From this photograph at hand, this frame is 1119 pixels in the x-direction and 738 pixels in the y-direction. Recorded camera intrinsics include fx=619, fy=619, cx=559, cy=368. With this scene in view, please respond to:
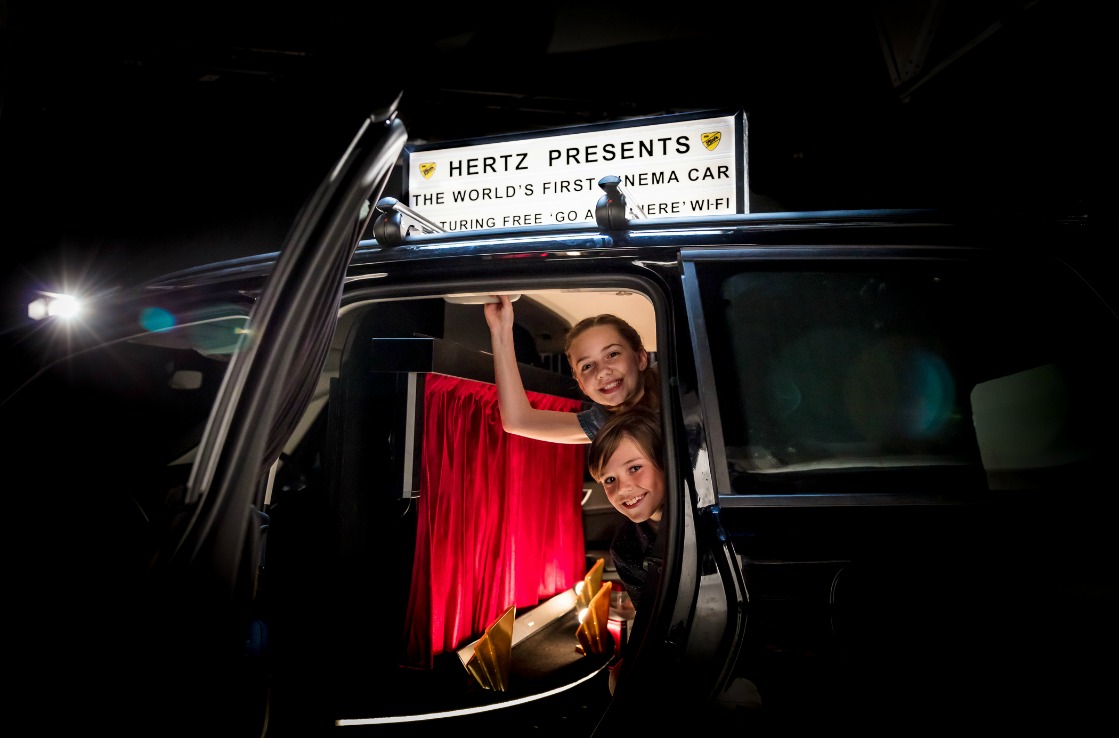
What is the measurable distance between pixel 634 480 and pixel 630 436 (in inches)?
4.8

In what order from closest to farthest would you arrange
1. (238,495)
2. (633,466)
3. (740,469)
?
(238,495)
(740,469)
(633,466)

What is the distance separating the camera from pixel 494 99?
4.99 metres

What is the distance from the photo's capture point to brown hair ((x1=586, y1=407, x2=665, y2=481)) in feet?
5.53

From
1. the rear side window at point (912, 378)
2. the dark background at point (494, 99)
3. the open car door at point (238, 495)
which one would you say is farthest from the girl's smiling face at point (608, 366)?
the dark background at point (494, 99)

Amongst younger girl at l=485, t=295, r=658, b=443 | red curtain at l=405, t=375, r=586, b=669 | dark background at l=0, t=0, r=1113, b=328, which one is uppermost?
dark background at l=0, t=0, r=1113, b=328

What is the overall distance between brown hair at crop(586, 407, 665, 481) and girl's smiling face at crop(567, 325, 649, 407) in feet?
1.05

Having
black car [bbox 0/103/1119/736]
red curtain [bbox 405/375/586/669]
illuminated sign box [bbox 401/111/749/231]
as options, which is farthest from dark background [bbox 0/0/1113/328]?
black car [bbox 0/103/1119/736]

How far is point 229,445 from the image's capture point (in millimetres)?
1063

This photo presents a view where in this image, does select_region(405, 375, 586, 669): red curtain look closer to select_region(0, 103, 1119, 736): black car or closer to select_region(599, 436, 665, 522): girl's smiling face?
select_region(0, 103, 1119, 736): black car

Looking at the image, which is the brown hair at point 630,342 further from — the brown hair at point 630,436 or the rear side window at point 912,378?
the rear side window at point 912,378

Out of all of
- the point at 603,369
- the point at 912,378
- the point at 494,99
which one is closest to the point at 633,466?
the point at 603,369

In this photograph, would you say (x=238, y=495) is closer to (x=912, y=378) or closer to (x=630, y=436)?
(x=630, y=436)

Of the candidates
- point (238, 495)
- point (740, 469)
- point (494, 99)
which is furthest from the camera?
point (494, 99)

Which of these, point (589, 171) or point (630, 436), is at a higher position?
point (589, 171)
